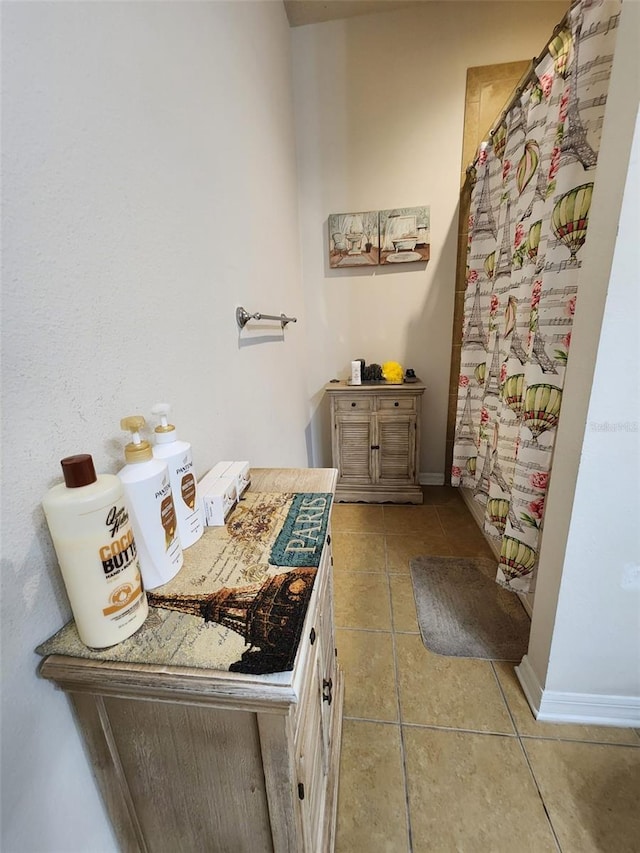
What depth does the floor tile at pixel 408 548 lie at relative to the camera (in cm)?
180

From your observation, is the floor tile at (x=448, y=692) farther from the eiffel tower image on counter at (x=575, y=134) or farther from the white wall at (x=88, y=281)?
the eiffel tower image on counter at (x=575, y=134)

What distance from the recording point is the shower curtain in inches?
34.6

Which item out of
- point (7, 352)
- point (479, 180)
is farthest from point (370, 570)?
point (479, 180)

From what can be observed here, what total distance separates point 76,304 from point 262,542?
0.46 metres

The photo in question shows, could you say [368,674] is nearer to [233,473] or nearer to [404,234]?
[233,473]

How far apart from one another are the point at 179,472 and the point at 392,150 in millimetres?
2442

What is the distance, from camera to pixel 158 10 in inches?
26.8

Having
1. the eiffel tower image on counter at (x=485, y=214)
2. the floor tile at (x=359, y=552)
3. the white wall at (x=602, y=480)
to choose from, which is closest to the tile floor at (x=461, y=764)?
the white wall at (x=602, y=480)

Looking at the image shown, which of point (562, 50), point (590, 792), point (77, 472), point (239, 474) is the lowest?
point (590, 792)

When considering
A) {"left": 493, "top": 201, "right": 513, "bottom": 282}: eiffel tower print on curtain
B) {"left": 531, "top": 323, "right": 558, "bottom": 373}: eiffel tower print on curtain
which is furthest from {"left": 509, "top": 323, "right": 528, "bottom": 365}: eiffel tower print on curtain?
{"left": 493, "top": 201, "right": 513, "bottom": 282}: eiffel tower print on curtain

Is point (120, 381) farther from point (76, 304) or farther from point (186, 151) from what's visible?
point (186, 151)

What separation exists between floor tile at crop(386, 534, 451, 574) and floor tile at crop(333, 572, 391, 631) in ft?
0.40

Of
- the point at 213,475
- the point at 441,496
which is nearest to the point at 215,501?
the point at 213,475

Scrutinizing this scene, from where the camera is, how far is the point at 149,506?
0.48 m
